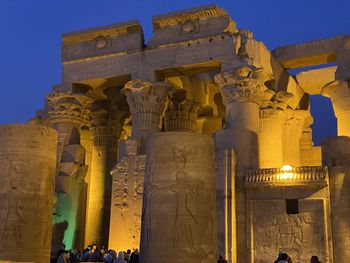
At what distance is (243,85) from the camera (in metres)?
19.8

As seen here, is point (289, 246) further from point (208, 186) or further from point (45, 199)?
point (45, 199)

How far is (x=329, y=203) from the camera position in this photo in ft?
55.7

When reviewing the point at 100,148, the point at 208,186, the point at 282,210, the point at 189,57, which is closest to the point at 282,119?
the point at 189,57

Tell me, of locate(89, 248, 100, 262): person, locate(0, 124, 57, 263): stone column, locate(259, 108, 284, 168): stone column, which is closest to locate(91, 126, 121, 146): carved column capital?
locate(259, 108, 284, 168): stone column

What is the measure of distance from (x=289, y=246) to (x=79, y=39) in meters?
12.2

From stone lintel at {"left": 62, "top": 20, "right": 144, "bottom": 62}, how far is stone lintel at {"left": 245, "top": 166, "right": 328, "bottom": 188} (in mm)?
7446

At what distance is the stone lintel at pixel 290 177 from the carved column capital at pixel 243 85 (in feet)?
9.55

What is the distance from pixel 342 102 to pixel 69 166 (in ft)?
34.6

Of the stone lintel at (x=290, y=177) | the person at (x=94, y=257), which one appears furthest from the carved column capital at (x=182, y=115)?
the person at (x=94, y=257)

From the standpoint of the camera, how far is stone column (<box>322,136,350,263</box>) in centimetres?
1652

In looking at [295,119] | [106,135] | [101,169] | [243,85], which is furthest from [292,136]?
[101,169]

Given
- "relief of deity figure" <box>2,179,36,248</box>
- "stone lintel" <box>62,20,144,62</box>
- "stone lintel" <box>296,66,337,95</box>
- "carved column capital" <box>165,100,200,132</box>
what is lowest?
"relief of deity figure" <box>2,179,36,248</box>

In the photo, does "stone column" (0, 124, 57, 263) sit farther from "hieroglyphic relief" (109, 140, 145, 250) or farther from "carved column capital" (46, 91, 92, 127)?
"carved column capital" (46, 91, 92, 127)

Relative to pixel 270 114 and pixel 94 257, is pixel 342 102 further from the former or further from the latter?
pixel 94 257
